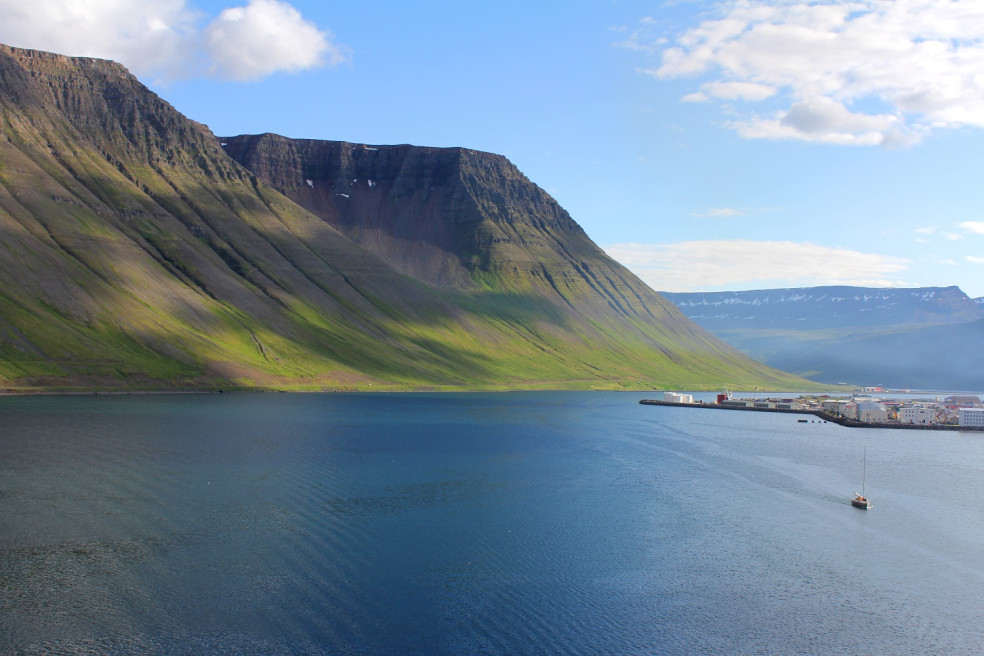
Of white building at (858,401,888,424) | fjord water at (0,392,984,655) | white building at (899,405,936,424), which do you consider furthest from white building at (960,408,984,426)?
fjord water at (0,392,984,655)

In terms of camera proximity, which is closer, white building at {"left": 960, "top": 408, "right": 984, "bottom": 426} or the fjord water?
the fjord water

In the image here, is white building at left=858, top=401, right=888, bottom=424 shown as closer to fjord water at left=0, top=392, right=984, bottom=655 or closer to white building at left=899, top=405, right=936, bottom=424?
white building at left=899, top=405, right=936, bottom=424

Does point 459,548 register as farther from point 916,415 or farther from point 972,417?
point 972,417

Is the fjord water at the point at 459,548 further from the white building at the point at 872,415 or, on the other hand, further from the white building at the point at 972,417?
the white building at the point at 972,417

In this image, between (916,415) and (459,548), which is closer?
(459,548)

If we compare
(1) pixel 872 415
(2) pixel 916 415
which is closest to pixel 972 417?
(2) pixel 916 415

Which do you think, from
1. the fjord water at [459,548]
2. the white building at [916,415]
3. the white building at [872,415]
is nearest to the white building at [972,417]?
the white building at [916,415]

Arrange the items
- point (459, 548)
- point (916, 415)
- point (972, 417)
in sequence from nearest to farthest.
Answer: point (459, 548), point (972, 417), point (916, 415)

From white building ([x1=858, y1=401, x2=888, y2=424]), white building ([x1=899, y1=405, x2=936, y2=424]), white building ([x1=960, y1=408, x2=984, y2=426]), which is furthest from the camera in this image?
white building ([x1=858, y1=401, x2=888, y2=424])
